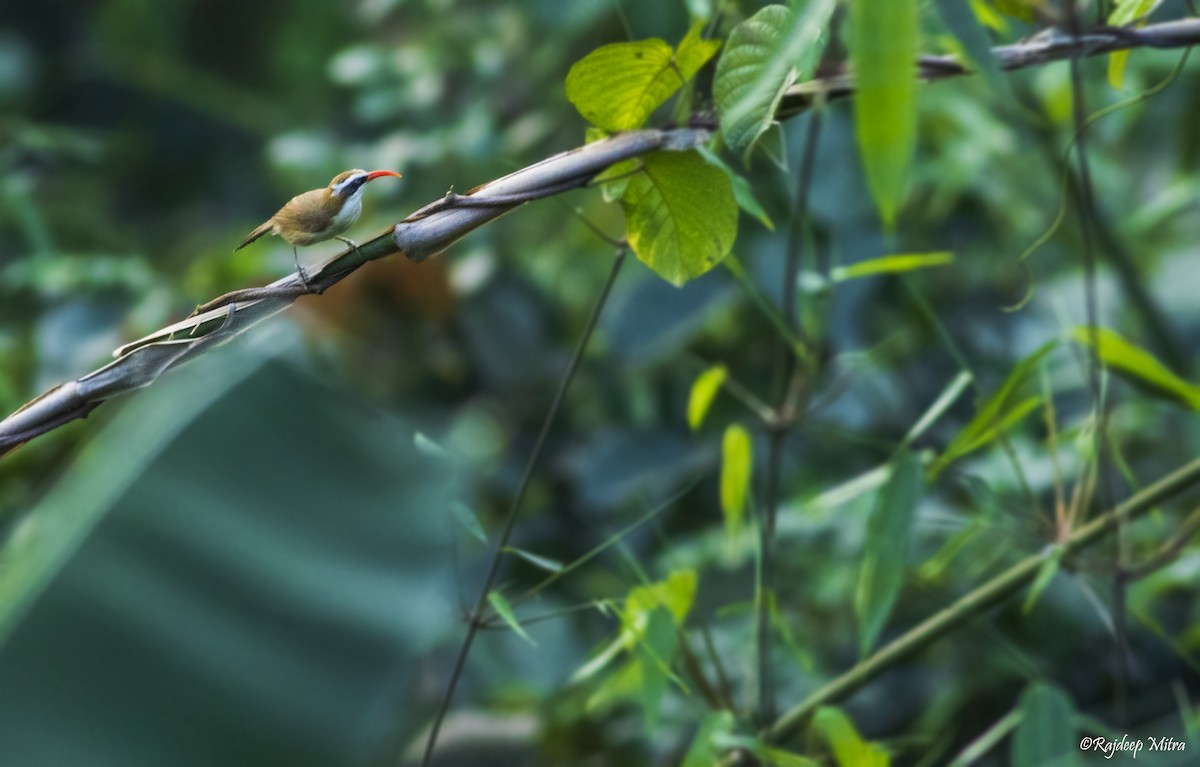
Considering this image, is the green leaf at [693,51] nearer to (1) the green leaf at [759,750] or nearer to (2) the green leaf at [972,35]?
(2) the green leaf at [972,35]

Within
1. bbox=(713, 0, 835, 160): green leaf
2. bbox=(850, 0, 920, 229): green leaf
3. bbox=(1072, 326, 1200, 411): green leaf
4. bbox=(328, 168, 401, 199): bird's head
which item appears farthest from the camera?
bbox=(1072, 326, 1200, 411): green leaf

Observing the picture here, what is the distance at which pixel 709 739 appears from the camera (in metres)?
0.50

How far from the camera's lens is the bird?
0.42 m

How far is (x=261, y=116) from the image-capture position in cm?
203

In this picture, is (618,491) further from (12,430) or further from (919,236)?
(12,430)

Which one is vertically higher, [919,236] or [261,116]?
[261,116]

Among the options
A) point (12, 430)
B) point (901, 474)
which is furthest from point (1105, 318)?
point (12, 430)

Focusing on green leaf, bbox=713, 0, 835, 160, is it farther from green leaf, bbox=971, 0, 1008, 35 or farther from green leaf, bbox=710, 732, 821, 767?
green leaf, bbox=710, 732, 821, 767

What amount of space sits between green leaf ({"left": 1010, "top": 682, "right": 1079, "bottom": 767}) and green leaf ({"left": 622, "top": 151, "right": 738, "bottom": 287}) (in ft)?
0.93

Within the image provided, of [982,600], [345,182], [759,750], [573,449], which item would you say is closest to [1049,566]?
[982,600]

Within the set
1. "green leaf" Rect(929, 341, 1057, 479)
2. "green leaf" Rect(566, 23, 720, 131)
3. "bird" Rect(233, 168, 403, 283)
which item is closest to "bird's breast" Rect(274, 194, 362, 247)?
"bird" Rect(233, 168, 403, 283)

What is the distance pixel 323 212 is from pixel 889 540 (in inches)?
11.9

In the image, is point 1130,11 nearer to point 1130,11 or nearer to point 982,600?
point 1130,11

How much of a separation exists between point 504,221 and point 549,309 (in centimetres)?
16
